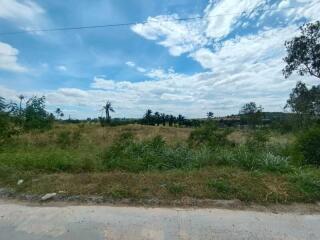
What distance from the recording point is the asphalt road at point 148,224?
339 cm

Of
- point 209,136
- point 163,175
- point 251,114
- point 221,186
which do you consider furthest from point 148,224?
point 251,114

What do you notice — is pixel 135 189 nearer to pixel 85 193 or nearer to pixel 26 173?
pixel 85 193

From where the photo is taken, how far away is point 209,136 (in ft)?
32.4

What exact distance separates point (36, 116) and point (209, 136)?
50.1ft

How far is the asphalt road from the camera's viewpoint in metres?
3.39

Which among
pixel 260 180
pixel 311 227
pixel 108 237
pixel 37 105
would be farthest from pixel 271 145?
pixel 37 105

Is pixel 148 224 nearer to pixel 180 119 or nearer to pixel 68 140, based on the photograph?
pixel 68 140

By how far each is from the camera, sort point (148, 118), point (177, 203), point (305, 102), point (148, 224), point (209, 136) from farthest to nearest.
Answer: point (148, 118) < point (305, 102) < point (209, 136) < point (177, 203) < point (148, 224)

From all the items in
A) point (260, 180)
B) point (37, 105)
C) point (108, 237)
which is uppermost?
point (37, 105)

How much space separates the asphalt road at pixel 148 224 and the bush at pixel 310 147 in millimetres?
3524

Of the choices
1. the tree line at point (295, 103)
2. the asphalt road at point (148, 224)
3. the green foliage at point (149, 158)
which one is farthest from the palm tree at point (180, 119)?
the asphalt road at point (148, 224)

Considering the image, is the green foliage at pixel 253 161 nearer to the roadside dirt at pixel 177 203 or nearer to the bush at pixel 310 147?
the bush at pixel 310 147

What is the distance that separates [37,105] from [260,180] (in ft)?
64.8

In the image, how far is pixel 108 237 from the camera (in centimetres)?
334
